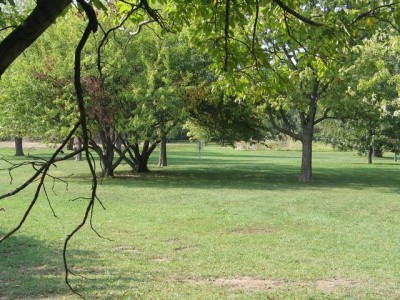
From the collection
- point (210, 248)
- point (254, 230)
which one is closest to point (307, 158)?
point (254, 230)

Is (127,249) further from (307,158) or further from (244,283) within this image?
(307,158)

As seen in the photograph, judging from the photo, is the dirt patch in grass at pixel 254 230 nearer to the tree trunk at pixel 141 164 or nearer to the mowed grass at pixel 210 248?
the mowed grass at pixel 210 248

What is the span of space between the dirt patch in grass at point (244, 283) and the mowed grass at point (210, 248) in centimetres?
1

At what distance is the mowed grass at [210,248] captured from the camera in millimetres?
6500

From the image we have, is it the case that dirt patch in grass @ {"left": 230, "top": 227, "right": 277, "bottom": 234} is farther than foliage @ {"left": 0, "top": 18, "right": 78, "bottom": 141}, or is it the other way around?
foliage @ {"left": 0, "top": 18, "right": 78, "bottom": 141}

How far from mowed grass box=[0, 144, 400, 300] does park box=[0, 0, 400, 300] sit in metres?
0.05

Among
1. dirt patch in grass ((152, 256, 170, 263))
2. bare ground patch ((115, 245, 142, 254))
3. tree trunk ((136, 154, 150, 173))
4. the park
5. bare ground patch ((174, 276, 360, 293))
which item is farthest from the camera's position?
tree trunk ((136, 154, 150, 173))

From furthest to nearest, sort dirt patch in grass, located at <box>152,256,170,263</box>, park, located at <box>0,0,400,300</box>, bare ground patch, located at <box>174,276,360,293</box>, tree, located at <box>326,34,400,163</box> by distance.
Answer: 1. tree, located at <box>326,34,400,163</box>
2. dirt patch in grass, located at <box>152,256,170,263</box>
3. bare ground patch, located at <box>174,276,360,293</box>
4. park, located at <box>0,0,400,300</box>

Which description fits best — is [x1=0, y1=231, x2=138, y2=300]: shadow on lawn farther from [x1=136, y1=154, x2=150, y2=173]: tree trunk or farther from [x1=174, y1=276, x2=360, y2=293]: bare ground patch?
[x1=136, y1=154, x2=150, y2=173]: tree trunk

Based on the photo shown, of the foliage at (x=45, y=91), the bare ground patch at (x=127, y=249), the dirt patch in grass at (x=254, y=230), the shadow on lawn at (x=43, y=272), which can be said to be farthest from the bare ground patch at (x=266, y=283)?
the foliage at (x=45, y=91)

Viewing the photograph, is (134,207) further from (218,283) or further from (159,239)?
(218,283)

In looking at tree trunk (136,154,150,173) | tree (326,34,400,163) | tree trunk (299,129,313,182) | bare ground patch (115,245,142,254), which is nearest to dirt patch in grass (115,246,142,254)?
bare ground patch (115,245,142,254)

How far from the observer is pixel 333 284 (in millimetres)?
6863

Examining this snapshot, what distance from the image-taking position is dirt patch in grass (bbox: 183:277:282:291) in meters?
6.64
